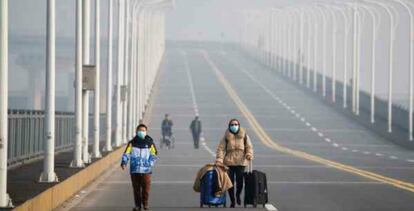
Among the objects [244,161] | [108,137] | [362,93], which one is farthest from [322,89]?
[244,161]

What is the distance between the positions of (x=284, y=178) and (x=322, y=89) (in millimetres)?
77906

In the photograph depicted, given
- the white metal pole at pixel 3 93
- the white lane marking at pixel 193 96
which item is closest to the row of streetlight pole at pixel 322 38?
the white lane marking at pixel 193 96

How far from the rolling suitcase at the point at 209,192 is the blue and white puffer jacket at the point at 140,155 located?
0.94m

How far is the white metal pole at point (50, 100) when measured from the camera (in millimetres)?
29578

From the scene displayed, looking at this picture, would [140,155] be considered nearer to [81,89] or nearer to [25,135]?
[81,89]

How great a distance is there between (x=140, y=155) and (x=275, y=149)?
4121 cm

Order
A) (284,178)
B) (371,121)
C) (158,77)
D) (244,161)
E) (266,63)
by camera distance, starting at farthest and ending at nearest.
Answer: (266,63) → (158,77) → (371,121) → (284,178) → (244,161)

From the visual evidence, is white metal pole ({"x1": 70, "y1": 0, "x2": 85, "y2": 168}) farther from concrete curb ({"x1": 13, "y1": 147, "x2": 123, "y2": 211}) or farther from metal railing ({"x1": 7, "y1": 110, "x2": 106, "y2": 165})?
metal railing ({"x1": 7, "y1": 110, "x2": 106, "y2": 165})

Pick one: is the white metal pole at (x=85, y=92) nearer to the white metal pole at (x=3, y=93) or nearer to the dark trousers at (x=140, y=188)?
the dark trousers at (x=140, y=188)

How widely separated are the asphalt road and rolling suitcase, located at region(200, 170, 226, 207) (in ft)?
1.12

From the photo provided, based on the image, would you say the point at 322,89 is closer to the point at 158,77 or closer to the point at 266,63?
the point at 158,77

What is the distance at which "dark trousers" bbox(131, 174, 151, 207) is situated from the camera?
82.6 ft

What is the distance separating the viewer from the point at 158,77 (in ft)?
443

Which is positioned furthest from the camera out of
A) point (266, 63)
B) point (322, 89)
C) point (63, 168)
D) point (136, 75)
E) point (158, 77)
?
point (266, 63)
